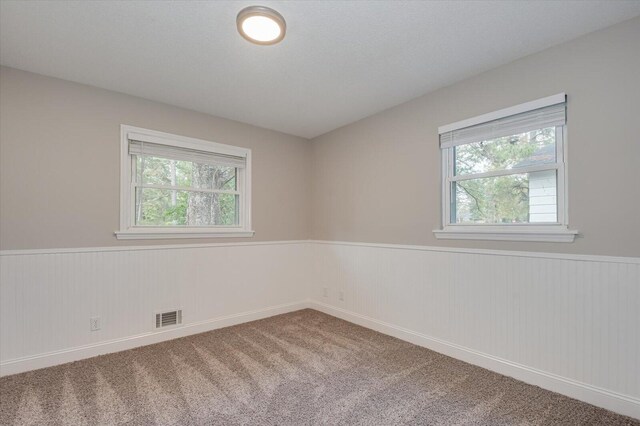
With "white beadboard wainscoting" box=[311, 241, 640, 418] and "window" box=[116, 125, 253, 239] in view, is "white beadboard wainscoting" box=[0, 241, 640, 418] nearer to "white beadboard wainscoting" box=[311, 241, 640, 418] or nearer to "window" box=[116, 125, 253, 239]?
"white beadboard wainscoting" box=[311, 241, 640, 418]

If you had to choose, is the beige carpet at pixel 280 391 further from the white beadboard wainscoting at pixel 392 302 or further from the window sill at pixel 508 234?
the window sill at pixel 508 234

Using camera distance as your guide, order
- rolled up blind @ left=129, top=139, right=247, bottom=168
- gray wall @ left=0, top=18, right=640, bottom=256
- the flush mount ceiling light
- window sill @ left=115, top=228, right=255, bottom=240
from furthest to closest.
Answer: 1. rolled up blind @ left=129, top=139, right=247, bottom=168
2. window sill @ left=115, top=228, right=255, bottom=240
3. gray wall @ left=0, top=18, right=640, bottom=256
4. the flush mount ceiling light

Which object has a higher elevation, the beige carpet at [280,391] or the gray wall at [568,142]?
the gray wall at [568,142]

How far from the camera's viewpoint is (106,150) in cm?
273

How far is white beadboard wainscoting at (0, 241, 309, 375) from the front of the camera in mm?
2346

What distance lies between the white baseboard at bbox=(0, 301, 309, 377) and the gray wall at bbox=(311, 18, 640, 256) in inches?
58.4

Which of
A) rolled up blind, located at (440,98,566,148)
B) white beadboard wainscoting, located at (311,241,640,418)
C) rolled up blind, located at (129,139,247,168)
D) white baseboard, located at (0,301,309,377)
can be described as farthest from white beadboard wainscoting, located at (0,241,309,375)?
rolled up blind, located at (440,98,566,148)

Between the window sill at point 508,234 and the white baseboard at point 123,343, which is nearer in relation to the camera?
the window sill at point 508,234

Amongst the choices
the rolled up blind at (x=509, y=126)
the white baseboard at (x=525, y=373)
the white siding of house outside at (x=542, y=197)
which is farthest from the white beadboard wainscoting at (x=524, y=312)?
the rolled up blind at (x=509, y=126)

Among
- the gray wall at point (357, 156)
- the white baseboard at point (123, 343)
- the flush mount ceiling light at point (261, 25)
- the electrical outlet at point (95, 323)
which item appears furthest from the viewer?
the electrical outlet at point (95, 323)

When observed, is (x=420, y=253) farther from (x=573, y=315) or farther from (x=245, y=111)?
(x=245, y=111)

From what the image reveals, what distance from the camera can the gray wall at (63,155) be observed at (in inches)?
92.3

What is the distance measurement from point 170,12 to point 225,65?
595 millimetres

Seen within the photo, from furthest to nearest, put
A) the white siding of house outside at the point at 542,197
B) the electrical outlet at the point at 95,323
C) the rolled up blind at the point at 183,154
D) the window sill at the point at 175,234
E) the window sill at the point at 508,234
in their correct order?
the rolled up blind at the point at 183,154 < the window sill at the point at 175,234 < the electrical outlet at the point at 95,323 < the white siding of house outside at the point at 542,197 < the window sill at the point at 508,234
